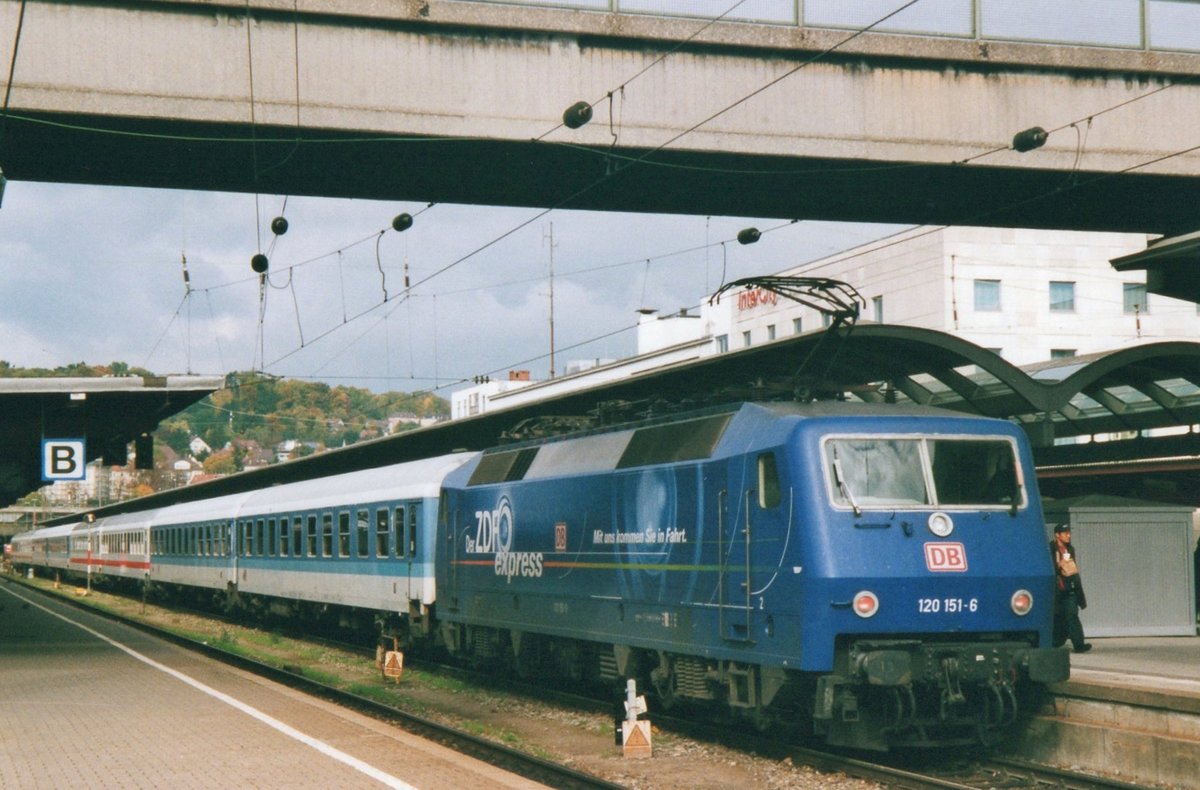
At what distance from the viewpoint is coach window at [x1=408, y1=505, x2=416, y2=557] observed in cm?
2184

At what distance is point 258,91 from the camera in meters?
16.5

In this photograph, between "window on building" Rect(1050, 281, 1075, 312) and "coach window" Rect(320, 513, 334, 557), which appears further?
"window on building" Rect(1050, 281, 1075, 312)

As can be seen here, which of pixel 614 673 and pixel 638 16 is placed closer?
pixel 614 673

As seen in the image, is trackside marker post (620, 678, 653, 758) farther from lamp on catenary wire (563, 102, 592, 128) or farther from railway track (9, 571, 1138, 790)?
lamp on catenary wire (563, 102, 592, 128)

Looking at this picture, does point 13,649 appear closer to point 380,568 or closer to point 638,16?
point 380,568

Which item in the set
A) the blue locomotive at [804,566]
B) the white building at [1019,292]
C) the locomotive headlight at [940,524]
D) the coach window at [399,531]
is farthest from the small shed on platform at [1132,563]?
the white building at [1019,292]

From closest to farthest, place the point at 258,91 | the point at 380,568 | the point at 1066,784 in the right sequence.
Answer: the point at 1066,784
the point at 258,91
the point at 380,568

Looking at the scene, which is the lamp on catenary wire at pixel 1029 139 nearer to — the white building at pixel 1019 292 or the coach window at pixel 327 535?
the coach window at pixel 327 535

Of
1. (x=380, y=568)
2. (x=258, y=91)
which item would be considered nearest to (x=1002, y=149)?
(x=258, y=91)

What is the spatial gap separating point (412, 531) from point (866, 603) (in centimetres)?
→ 1127

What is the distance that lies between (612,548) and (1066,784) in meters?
5.54

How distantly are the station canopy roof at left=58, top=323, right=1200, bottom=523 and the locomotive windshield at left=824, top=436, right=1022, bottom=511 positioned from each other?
1.28 m

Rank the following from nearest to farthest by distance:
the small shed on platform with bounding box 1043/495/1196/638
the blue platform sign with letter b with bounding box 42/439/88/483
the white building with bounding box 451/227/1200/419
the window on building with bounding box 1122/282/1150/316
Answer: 1. the small shed on platform with bounding box 1043/495/1196/638
2. the blue platform sign with letter b with bounding box 42/439/88/483
3. the white building with bounding box 451/227/1200/419
4. the window on building with bounding box 1122/282/1150/316

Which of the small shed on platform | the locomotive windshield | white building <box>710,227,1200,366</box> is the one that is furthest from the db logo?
white building <box>710,227,1200,366</box>
